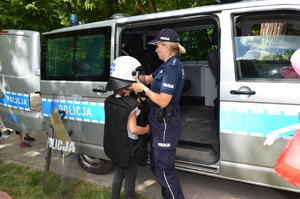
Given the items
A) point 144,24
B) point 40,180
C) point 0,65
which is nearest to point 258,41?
point 144,24

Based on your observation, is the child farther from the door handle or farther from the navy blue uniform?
the door handle

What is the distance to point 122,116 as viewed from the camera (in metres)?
2.51

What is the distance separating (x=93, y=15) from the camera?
10406mm

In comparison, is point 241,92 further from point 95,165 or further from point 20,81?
point 20,81

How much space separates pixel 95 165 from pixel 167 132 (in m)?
1.76

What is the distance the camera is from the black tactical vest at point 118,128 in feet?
8.23

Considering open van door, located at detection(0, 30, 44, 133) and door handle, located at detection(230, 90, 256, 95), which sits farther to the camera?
open van door, located at detection(0, 30, 44, 133)

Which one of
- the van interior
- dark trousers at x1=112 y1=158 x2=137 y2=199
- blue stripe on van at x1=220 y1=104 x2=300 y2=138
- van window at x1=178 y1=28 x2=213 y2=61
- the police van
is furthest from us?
van window at x1=178 y1=28 x2=213 y2=61

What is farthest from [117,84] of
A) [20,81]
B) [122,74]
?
[20,81]

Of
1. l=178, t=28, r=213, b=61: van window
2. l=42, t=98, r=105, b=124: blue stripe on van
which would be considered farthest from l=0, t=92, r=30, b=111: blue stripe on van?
l=178, t=28, r=213, b=61: van window

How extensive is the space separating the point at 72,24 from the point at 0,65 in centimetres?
192

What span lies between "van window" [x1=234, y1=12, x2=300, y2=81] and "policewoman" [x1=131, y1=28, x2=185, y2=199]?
0.61 m

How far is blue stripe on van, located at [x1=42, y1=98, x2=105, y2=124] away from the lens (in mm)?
3393

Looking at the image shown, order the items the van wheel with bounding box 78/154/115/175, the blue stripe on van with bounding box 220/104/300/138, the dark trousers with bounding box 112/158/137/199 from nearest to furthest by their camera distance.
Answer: the blue stripe on van with bounding box 220/104/300/138 < the dark trousers with bounding box 112/158/137/199 < the van wheel with bounding box 78/154/115/175
